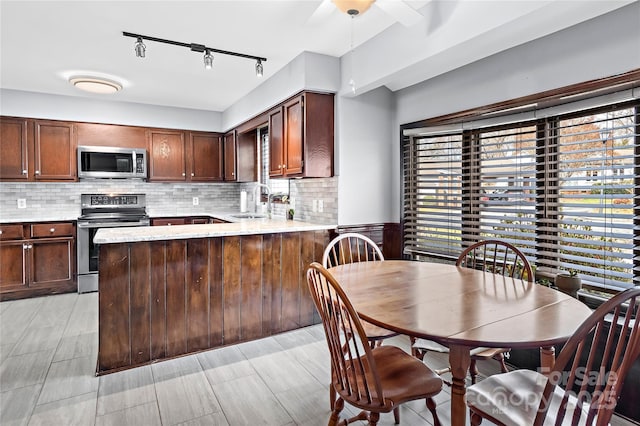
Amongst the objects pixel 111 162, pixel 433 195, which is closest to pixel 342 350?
pixel 433 195

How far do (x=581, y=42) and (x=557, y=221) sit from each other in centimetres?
109

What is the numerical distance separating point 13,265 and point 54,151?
148 cm

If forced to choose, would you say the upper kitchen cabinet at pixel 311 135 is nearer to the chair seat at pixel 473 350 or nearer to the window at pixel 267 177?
the window at pixel 267 177

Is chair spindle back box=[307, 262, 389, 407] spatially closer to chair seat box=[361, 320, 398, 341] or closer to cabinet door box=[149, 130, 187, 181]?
chair seat box=[361, 320, 398, 341]

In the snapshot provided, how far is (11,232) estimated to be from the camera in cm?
427

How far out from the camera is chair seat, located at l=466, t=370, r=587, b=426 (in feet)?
4.27

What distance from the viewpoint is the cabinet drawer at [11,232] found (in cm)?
423

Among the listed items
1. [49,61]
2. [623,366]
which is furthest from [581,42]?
[49,61]

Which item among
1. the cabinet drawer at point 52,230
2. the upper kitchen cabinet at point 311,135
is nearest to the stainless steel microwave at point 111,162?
the cabinet drawer at point 52,230

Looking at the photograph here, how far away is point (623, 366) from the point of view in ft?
3.58

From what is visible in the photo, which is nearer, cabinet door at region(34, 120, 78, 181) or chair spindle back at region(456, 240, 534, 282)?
chair spindle back at region(456, 240, 534, 282)

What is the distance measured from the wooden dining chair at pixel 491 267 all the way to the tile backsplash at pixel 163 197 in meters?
1.29

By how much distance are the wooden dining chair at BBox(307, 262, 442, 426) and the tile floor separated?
1.85 ft

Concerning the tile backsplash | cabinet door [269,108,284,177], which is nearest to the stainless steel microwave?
the tile backsplash
